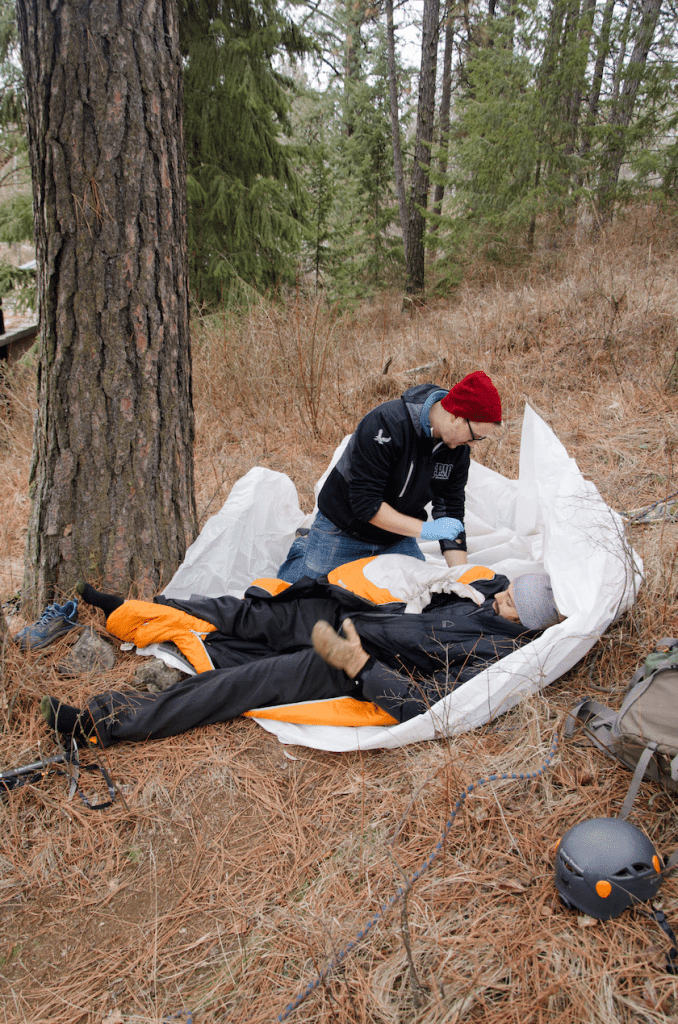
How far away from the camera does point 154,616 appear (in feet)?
7.87

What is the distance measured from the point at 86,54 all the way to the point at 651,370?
4.17 metres

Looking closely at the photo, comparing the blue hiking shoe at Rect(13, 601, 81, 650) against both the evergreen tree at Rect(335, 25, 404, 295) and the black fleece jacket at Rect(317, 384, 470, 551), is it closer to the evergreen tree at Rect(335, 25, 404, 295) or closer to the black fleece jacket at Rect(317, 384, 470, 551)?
the black fleece jacket at Rect(317, 384, 470, 551)

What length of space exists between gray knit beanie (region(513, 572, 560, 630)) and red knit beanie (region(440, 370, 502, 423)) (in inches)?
28.6

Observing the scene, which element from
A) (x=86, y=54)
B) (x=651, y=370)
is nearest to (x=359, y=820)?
(x=86, y=54)

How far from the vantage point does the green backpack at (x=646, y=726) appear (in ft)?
5.29

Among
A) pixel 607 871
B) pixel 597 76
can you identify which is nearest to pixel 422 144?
pixel 597 76

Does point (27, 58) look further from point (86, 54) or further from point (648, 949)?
point (648, 949)

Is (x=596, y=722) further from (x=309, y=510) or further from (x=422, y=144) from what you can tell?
(x=422, y=144)

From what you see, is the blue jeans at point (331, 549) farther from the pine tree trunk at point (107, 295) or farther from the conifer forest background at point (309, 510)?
the conifer forest background at point (309, 510)

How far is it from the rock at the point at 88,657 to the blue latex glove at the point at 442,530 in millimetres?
1496

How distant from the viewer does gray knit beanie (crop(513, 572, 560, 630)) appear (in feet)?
7.78

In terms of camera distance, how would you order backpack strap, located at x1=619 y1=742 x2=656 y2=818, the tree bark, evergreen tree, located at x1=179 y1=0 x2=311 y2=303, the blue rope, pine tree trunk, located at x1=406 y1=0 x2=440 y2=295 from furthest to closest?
the tree bark < pine tree trunk, located at x1=406 y1=0 x2=440 y2=295 < evergreen tree, located at x1=179 y1=0 x2=311 y2=303 < backpack strap, located at x1=619 y1=742 x2=656 y2=818 < the blue rope

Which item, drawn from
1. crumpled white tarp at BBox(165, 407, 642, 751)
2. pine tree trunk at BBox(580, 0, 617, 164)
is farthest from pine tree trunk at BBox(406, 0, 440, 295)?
crumpled white tarp at BBox(165, 407, 642, 751)

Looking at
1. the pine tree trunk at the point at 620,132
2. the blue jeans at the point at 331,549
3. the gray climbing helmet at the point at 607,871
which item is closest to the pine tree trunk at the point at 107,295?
the blue jeans at the point at 331,549
